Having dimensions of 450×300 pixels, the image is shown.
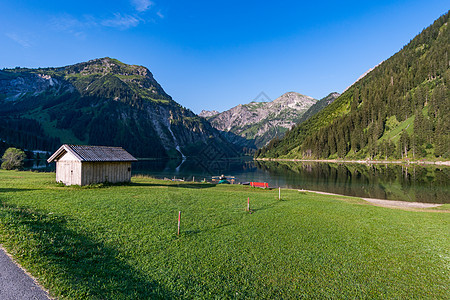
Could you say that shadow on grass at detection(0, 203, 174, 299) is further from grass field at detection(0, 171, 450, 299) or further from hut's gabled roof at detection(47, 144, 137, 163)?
hut's gabled roof at detection(47, 144, 137, 163)

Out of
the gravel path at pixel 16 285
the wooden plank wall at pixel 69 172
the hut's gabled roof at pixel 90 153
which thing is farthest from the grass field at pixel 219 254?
the hut's gabled roof at pixel 90 153

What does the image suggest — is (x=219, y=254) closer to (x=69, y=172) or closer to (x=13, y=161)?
(x=69, y=172)

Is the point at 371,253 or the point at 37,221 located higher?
the point at 37,221

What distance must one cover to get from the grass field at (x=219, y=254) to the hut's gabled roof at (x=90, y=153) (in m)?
14.2

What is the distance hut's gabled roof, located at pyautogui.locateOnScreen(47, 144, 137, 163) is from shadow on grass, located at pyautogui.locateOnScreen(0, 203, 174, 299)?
20.6m

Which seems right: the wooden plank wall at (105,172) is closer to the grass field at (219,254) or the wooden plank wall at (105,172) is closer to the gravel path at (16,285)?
the grass field at (219,254)

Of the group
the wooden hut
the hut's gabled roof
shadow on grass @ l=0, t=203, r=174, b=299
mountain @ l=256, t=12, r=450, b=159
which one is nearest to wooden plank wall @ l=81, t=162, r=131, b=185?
the wooden hut

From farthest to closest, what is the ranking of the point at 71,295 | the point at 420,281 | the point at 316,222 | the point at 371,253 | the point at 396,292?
the point at 316,222 → the point at 371,253 → the point at 420,281 → the point at 396,292 → the point at 71,295

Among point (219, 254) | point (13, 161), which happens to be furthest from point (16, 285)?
point (13, 161)

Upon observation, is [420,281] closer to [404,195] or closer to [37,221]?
[37,221]

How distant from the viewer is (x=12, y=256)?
998cm

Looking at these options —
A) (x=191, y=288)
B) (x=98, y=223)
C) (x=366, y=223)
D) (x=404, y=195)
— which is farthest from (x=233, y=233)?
(x=404, y=195)

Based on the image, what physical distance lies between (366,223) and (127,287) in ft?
64.8

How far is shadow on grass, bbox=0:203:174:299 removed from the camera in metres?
8.17
